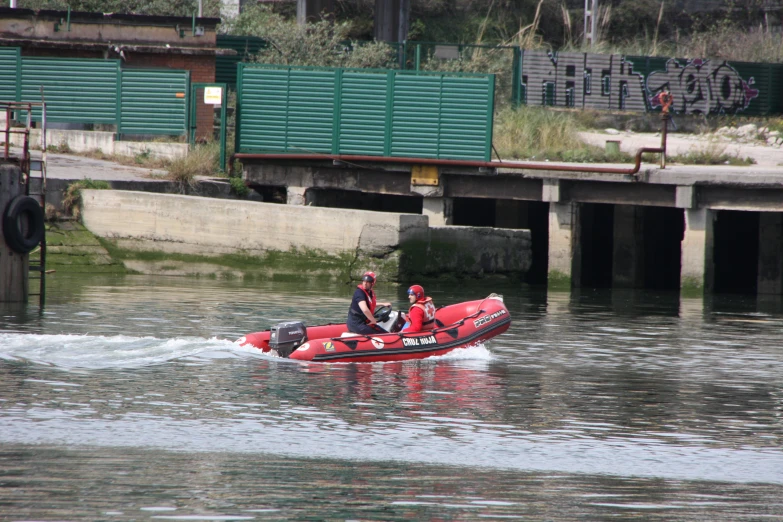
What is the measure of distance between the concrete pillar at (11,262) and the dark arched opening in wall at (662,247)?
46.5 feet

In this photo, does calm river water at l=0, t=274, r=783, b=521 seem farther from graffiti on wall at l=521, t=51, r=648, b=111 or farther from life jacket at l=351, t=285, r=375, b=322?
graffiti on wall at l=521, t=51, r=648, b=111

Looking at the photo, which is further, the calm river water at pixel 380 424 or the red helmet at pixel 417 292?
the red helmet at pixel 417 292

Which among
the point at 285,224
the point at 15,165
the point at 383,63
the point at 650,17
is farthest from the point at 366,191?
the point at 650,17

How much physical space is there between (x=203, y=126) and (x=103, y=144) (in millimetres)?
2634

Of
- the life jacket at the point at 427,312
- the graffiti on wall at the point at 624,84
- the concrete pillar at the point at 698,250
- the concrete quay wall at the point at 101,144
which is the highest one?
the graffiti on wall at the point at 624,84

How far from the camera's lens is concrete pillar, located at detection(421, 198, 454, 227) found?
26.5 m

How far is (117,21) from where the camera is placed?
30.4 metres

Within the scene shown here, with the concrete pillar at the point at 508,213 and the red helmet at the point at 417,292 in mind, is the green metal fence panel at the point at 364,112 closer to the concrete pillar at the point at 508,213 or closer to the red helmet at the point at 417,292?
the concrete pillar at the point at 508,213

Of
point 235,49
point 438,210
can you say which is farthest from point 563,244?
point 235,49

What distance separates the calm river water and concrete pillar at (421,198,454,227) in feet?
23.7

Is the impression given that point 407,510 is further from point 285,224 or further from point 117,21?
point 117,21

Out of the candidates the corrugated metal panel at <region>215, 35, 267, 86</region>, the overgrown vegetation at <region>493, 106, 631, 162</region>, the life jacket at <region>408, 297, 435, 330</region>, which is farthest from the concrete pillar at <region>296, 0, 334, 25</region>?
the life jacket at <region>408, 297, 435, 330</region>

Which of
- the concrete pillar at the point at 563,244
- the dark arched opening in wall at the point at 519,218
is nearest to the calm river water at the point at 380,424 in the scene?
the concrete pillar at the point at 563,244

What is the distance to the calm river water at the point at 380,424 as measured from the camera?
8961 mm
